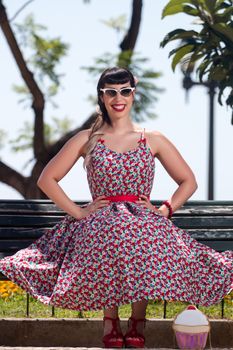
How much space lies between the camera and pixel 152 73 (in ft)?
53.1

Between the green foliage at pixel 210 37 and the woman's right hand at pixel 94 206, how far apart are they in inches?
287

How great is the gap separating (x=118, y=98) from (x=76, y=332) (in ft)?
5.37

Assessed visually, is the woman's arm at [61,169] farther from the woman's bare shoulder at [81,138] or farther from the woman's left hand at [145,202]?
the woman's left hand at [145,202]

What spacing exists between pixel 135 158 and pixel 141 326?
820 millimetres

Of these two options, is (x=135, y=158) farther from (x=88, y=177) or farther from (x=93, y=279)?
(x=93, y=279)

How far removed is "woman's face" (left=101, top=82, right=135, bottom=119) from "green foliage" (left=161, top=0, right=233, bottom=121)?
23.2 feet

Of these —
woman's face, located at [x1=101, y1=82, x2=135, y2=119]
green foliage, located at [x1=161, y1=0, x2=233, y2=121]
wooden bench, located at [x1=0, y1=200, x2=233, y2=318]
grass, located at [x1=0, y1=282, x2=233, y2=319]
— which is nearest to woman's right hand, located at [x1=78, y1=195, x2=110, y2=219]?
woman's face, located at [x1=101, y1=82, x2=135, y2=119]

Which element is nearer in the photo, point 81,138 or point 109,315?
point 109,315

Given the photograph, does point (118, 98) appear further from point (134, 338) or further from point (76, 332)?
point (76, 332)

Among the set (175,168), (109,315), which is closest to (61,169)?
(175,168)

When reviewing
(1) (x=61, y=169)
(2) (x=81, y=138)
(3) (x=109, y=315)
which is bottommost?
(3) (x=109, y=315)

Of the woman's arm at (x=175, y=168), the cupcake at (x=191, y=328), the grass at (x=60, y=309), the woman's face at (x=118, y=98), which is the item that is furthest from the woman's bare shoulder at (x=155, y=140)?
the grass at (x=60, y=309)

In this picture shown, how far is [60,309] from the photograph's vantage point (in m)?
7.44

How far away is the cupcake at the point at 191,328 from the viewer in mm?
4504
